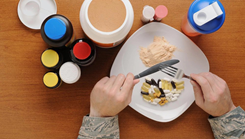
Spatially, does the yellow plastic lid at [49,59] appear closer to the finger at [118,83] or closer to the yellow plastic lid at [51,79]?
the yellow plastic lid at [51,79]

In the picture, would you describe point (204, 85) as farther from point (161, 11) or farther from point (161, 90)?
point (161, 11)

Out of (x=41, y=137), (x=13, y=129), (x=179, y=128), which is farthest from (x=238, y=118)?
(x=13, y=129)

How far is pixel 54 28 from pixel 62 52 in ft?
0.46

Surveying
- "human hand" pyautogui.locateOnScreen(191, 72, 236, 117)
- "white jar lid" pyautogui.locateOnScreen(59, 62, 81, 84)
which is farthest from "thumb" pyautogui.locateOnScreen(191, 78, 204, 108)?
"white jar lid" pyautogui.locateOnScreen(59, 62, 81, 84)

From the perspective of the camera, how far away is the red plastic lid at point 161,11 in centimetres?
68

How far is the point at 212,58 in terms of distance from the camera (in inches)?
29.5

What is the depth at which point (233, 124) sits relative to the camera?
675 mm

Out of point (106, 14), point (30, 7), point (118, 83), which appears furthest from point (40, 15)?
point (118, 83)

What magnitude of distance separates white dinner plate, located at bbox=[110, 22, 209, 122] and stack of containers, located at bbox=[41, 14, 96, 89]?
0.46 ft

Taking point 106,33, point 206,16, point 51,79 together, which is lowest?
point 51,79

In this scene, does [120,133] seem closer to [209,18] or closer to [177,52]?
[177,52]

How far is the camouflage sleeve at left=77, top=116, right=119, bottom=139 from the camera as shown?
0.66m

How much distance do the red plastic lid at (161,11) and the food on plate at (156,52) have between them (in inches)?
3.5

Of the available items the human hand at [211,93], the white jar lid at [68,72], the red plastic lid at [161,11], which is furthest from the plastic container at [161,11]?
the white jar lid at [68,72]
